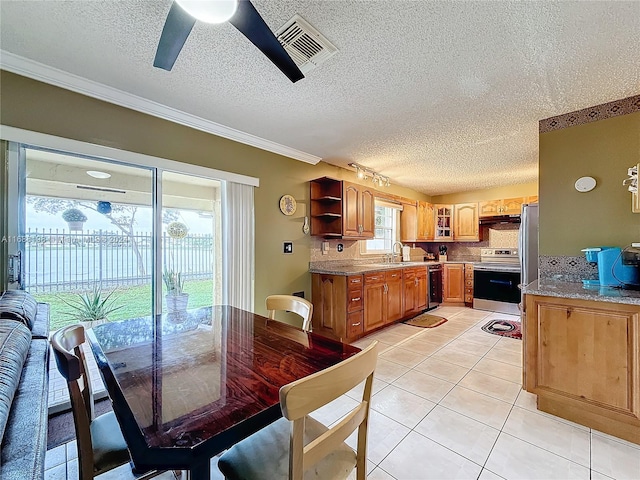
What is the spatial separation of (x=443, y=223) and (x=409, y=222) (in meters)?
0.98

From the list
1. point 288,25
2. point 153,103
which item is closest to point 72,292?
point 153,103

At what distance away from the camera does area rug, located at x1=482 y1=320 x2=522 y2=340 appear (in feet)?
11.8

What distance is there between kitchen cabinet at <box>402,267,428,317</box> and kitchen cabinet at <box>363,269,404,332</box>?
18 cm

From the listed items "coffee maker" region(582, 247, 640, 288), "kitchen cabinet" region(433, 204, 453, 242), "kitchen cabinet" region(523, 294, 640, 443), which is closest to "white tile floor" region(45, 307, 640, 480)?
"kitchen cabinet" region(523, 294, 640, 443)

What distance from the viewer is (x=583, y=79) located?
1.98m

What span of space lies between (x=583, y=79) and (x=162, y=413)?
3166 mm

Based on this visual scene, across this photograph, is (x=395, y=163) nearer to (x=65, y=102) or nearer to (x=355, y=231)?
Answer: (x=355, y=231)

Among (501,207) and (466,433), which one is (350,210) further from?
(501,207)

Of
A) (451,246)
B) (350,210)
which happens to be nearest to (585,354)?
(350,210)

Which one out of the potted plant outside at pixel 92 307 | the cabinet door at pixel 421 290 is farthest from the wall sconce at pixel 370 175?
the potted plant outside at pixel 92 307

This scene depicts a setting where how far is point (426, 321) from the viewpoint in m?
4.27

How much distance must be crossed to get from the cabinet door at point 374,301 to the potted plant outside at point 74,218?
9.59ft

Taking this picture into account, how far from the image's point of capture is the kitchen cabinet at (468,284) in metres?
5.16

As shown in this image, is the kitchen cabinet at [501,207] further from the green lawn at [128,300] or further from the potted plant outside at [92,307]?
the potted plant outside at [92,307]
